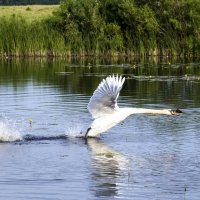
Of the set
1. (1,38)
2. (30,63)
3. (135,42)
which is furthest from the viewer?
(135,42)

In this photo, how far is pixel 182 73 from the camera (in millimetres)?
37500

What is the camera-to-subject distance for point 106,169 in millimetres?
14227

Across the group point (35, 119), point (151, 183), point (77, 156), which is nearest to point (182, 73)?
point (35, 119)

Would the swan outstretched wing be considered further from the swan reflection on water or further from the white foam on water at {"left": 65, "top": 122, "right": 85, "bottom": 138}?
the white foam on water at {"left": 65, "top": 122, "right": 85, "bottom": 138}

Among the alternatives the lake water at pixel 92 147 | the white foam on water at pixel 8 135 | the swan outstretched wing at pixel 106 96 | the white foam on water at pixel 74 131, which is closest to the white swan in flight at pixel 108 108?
the swan outstretched wing at pixel 106 96

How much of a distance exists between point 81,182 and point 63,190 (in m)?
0.69

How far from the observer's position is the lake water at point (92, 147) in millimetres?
12555

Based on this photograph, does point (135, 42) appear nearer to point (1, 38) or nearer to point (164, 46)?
point (164, 46)

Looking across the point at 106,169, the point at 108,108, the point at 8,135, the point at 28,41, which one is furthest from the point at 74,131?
the point at 28,41

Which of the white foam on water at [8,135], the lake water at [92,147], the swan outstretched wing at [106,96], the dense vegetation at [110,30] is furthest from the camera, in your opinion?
the dense vegetation at [110,30]

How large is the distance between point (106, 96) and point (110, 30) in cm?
3612

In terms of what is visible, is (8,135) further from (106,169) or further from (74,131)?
(106,169)

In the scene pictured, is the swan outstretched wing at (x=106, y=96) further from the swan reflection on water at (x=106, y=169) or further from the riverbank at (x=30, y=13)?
the riverbank at (x=30, y=13)

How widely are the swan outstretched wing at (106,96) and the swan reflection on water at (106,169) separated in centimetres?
76
